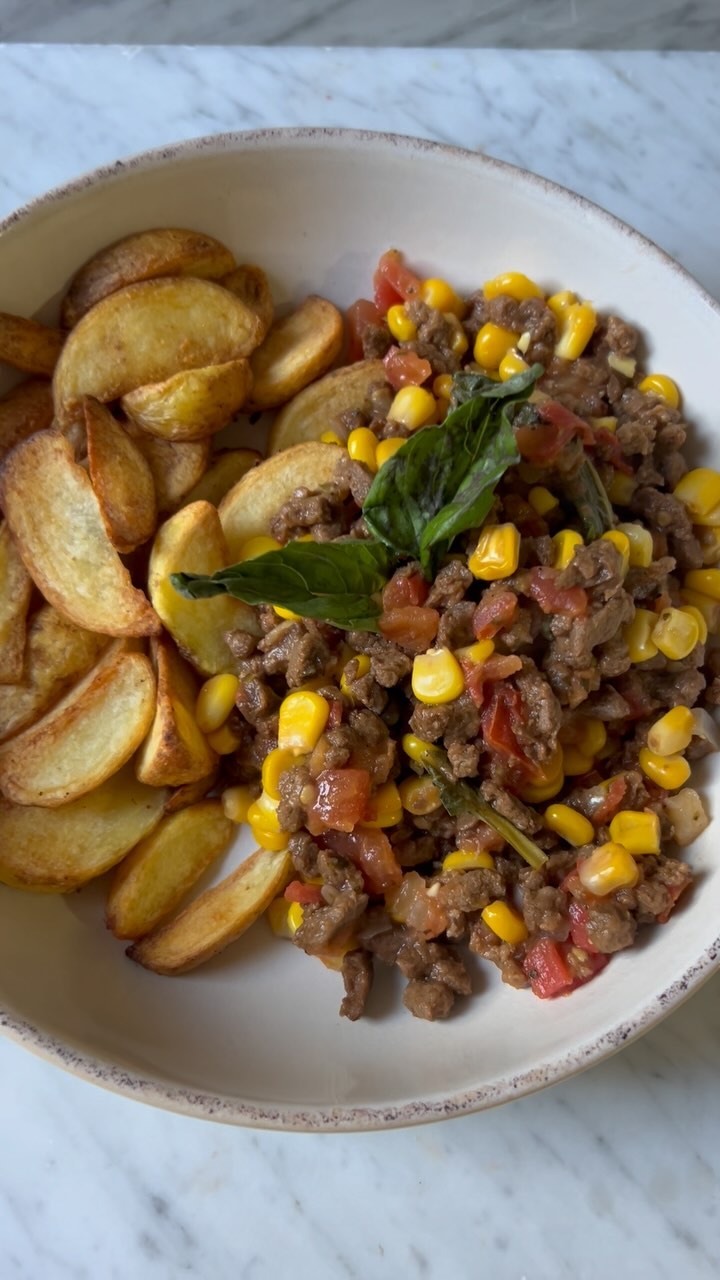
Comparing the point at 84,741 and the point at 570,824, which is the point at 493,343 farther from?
the point at 84,741

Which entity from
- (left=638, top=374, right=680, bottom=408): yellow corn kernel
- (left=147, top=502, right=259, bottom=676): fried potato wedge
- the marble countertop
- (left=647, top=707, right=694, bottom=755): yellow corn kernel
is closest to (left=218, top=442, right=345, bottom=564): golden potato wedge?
(left=147, top=502, right=259, bottom=676): fried potato wedge

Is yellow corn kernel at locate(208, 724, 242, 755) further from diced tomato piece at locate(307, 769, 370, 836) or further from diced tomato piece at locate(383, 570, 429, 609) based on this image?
diced tomato piece at locate(383, 570, 429, 609)

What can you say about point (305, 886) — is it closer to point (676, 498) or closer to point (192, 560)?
point (192, 560)

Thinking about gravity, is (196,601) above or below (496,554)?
below

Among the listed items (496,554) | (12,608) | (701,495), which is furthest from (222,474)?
(701,495)

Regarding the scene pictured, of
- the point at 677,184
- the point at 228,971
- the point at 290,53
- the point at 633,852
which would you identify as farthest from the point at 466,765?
the point at 290,53

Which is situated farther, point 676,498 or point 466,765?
point 676,498

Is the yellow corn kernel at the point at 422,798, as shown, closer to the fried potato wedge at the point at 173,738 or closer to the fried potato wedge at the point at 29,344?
the fried potato wedge at the point at 173,738
